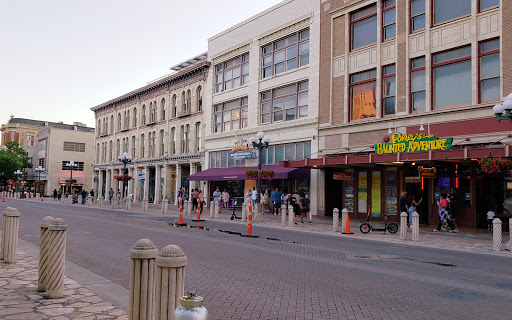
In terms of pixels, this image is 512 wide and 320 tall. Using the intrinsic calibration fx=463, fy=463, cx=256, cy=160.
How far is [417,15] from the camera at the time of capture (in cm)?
2503

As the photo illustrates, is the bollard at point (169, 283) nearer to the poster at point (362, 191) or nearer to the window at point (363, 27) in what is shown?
the poster at point (362, 191)

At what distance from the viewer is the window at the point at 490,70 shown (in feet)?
70.3

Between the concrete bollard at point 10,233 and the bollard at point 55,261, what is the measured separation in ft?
8.24

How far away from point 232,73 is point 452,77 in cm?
2041

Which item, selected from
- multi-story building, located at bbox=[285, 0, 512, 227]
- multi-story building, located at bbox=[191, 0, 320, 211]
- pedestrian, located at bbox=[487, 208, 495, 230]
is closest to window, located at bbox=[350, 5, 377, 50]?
multi-story building, located at bbox=[285, 0, 512, 227]

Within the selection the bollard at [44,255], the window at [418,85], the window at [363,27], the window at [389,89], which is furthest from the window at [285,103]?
the bollard at [44,255]

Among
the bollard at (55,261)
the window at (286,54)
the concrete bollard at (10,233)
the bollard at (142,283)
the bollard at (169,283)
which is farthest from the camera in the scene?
the window at (286,54)

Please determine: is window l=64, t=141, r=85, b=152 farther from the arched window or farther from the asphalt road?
the asphalt road

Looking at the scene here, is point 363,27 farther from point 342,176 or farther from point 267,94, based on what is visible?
point 267,94

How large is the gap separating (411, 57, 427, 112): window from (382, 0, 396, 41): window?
2487 mm

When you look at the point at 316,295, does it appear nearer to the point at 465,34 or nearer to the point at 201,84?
the point at 465,34

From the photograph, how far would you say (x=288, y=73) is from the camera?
33438 millimetres

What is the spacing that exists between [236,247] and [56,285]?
23.7 ft

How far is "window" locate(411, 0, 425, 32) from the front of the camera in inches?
976
